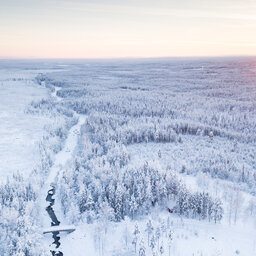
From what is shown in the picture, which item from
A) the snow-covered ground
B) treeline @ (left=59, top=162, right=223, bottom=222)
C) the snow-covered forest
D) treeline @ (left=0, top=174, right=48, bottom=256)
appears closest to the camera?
treeline @ (left=0, top=174, right=48, bottom=256)

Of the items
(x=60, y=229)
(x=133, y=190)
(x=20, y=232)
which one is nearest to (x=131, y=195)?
(x=133, y=190)

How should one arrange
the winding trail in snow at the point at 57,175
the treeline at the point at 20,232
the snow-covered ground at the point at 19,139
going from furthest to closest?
the snow-covered ground at the point at 19,139
the winding trail in snow at the point at 57,175
the treeline at the point at 20,232

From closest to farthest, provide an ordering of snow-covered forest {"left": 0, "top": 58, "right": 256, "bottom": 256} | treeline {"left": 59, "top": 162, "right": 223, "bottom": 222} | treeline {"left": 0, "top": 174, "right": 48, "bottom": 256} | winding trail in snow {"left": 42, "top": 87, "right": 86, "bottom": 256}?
treeline {"left": 0, "top": 174, "right": 48, "bottom": 256} < snow-covered forest {"left": 0, "top": 58, "right": 256, "bottom": 256} < winding trail in snow {"left": 42, "top": 87, "right": 86, "bottom": 256} < treeline {"left": 59, "top": 162, "right": 223, "bottom": 222}

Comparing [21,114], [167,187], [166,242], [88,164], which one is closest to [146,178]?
[167,187]

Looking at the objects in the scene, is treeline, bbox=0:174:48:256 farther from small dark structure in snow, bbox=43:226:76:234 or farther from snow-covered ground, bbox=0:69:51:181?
snow-covered ground, bbox=0:69:51:181

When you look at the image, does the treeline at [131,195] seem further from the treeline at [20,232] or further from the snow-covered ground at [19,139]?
the snow-covered ground at [19,139]

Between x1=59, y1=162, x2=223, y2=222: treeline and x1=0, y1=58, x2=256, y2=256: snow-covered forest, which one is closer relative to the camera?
x1=0, y1=58, x2=256, y2=256: snow-covered forest

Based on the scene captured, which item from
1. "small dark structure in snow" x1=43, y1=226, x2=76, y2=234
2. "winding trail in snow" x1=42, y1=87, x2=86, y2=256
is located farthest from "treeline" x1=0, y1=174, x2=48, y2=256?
"winding trail in snow" x1=42, y1=87, x2=86, y2=256

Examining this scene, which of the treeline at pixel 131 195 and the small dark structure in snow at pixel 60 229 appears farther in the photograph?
the treeline at pixel 131 195

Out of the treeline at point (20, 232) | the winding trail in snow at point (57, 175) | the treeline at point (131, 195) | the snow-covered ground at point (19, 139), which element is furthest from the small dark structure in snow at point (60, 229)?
the snow-covered ground at point (19, 139)

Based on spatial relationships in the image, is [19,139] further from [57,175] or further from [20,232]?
[20,232]

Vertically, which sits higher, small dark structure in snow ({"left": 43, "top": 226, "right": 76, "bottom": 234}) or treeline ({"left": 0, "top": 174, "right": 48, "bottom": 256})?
treeline ({"left": 0, "top": 174, "right": 48, "bottom": 256})

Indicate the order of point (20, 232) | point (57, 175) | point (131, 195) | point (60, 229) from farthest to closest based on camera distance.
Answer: point (57, 175), point (131, 195), point (60, 229), point (20, 232)
